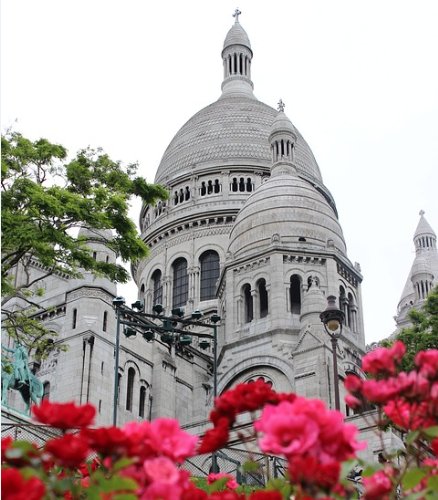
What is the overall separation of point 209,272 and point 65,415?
55.2 m

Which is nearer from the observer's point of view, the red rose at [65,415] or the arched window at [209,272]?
the red rose at [65,415]

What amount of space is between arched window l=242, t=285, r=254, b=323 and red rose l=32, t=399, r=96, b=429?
41.0 meters

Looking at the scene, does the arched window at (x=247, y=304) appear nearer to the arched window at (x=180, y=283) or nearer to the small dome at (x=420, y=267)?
the arched window at (x=180, y=283)

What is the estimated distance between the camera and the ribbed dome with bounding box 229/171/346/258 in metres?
47.1

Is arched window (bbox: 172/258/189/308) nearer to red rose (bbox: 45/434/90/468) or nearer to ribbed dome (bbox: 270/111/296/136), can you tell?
ribbed dome (bbox: 270/111/296/136)

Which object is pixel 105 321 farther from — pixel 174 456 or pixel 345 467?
pixel 345 467

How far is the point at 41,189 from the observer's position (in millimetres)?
22359

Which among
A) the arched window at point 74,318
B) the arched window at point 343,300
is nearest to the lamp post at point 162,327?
the arched window at point 74,318

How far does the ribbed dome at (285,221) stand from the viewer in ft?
155

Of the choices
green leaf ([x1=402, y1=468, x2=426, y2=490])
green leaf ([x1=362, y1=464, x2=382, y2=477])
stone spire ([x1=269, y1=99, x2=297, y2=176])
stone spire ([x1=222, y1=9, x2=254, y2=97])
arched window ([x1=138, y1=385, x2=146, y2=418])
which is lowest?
green leaf ([x1=402, y1=468, x2=426, y2=490])

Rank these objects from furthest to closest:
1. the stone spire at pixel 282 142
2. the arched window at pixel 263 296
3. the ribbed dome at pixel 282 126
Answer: the ribbed dome at pixel 282 126, the stone spire at pixel 282 142, the arched window at pixel 263 296

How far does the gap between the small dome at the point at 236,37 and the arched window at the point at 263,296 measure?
4184 cm

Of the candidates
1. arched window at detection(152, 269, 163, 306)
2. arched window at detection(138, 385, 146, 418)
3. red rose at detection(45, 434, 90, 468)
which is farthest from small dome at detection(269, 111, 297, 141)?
red rose at detection(45, 434, 90, 468)

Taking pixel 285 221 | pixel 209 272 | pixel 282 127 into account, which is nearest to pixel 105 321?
pixel 285 221
